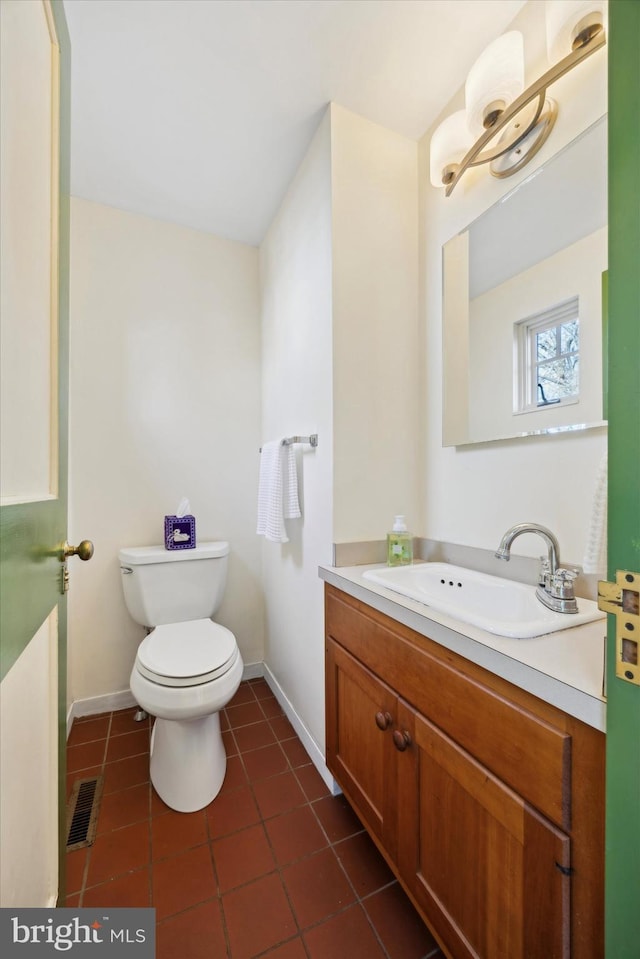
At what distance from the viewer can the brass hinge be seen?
45 cm

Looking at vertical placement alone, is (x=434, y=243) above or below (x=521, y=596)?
above

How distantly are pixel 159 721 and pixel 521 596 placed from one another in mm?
1316

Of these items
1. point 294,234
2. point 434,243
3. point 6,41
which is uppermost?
point 294,234

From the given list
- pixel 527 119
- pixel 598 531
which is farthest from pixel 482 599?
pixel 527 119

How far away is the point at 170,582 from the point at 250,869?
102cm

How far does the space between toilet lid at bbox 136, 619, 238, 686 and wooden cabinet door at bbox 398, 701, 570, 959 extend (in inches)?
27.0

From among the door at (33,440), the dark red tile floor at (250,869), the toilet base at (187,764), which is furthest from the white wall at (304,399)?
the door at (33,440)

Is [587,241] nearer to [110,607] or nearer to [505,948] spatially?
[505,948]

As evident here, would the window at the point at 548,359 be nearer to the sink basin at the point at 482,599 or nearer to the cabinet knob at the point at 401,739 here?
the sink basin at the point at 482,599

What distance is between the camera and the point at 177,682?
4.10ft

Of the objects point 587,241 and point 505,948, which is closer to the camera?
point 505,948

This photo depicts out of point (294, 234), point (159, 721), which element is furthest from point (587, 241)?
point (159, 721)

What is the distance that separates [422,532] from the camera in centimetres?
148

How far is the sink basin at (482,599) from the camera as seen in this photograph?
0.75 meters
